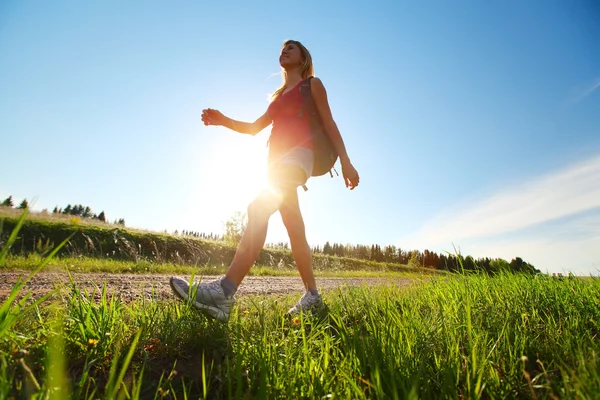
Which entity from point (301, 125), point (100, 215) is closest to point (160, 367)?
point (301, 125)

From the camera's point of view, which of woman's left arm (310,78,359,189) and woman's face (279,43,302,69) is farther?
woman's face (279,43,302,69)

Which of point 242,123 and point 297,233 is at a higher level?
point 242,123

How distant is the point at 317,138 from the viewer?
2822 millimetres

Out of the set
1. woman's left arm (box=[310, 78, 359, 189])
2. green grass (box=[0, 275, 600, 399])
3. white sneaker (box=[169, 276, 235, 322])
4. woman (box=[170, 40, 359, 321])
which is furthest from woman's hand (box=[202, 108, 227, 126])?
green grass (box=[0, 275, 600, 399])

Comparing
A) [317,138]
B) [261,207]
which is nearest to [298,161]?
[317,138]

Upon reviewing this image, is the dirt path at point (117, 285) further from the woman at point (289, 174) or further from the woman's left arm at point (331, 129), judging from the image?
the woman's left arm at point (331, 129)

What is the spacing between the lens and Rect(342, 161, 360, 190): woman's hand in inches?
111

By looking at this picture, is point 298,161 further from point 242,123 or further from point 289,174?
point 242,123

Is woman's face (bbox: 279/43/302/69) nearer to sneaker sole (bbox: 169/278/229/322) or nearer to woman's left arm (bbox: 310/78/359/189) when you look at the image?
woman's left arm (bbox: 310/78/359/189)

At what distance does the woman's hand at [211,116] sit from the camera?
3.17m

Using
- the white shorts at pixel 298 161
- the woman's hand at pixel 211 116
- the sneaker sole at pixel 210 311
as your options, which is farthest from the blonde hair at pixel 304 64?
the sneaker sole at pixel 210 311

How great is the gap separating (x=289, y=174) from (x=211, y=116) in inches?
45.3

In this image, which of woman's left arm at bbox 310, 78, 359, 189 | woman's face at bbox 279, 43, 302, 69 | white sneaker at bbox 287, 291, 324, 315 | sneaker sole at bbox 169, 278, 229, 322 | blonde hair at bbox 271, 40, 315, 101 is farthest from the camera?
blonde hair at bbox 271, 40, 315, 101

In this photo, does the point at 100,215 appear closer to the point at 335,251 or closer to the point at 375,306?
the point at 335,251
